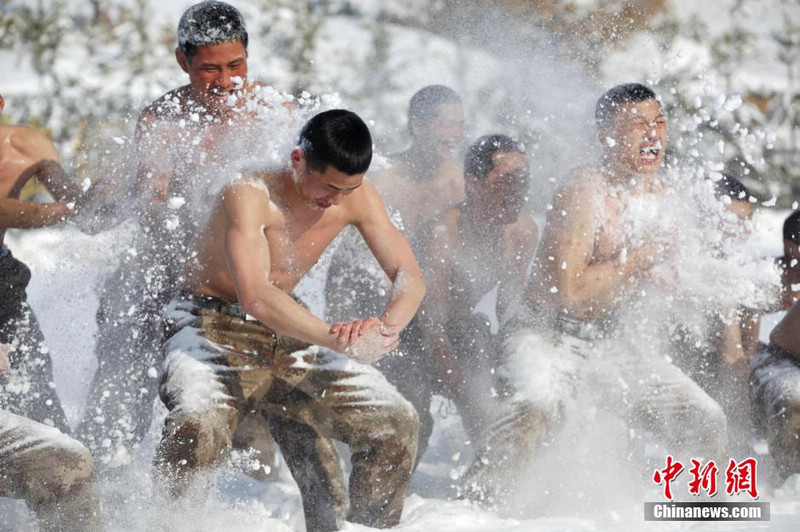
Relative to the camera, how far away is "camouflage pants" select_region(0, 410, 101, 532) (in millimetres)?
3332

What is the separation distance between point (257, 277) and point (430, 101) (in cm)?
233

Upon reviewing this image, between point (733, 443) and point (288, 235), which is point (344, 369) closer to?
point (288, 235)

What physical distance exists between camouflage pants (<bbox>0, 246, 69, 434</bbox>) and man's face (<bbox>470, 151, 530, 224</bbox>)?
2.16m

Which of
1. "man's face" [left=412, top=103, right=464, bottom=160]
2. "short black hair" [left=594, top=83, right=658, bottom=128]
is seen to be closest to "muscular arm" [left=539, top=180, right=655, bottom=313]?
"short black hair" [left=594, top=83, right=658, bottom=128]

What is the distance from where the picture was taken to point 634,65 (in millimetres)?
9914

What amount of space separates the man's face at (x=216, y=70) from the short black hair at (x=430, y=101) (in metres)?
1.43

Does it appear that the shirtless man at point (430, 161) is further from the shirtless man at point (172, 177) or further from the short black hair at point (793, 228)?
the short black hair at point (793, 228)

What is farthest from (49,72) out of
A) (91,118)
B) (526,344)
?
(526,344)

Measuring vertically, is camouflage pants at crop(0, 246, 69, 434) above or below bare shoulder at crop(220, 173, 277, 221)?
below

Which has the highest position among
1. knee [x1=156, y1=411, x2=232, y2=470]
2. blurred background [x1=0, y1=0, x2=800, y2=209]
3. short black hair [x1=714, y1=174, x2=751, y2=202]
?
blurred background [x1=0, y1=0, x2=800, y2=209]

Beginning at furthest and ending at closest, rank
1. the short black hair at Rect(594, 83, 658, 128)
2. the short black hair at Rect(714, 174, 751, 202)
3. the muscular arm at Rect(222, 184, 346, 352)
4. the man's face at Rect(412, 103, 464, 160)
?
1. the man's face at Rect(412, 103, 464, 160)
2. the short black hair at Rect(714, 174, 751, 202)
3. the short black hair at Rect(594, 83, 658, 128)
4. the muscular arm at Rect(222, 184, 346, 352)

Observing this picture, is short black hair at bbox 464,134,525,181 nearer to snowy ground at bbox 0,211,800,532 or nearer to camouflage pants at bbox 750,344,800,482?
snowy ground at bbox 0,211,800,532

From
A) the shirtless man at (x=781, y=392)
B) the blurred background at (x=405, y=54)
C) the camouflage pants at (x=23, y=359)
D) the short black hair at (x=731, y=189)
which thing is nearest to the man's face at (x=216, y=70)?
the camouflage pants at (x=23, y=359)

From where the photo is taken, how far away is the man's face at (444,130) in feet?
18.0
